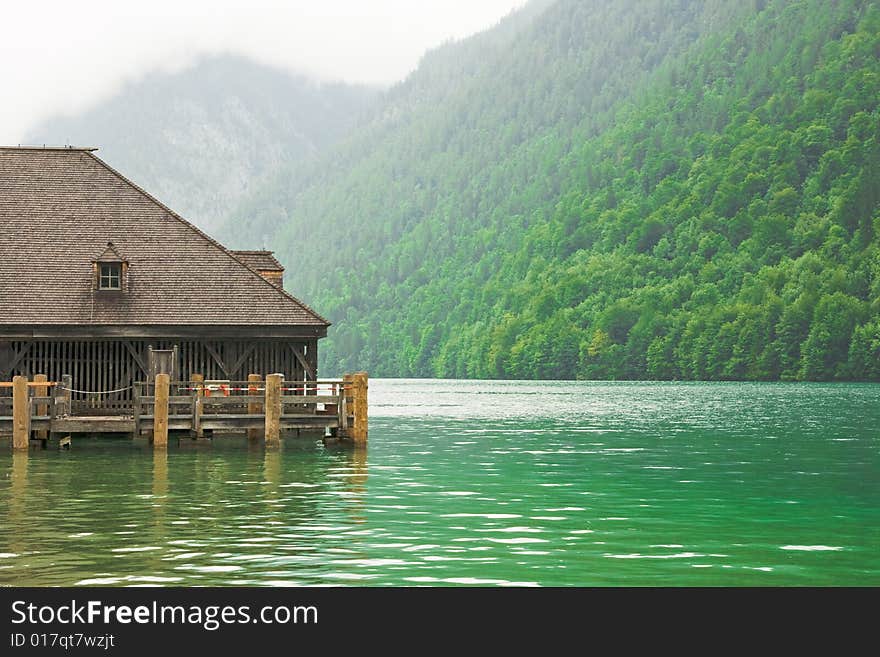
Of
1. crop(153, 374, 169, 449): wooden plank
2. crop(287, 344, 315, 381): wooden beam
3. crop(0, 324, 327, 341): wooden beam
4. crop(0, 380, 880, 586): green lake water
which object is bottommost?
crop(0, 380, 880, 586): green lake water

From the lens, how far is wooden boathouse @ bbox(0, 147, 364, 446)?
4497cm

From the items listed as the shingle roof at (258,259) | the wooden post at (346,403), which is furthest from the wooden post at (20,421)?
the shingle roof at (258,259)

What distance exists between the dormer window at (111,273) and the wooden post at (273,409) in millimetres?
6807

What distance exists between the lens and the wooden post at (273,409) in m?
41.9

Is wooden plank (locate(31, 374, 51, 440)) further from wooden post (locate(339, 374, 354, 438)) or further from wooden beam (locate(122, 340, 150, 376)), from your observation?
wooden post (locate(339, 374, 354, 438))

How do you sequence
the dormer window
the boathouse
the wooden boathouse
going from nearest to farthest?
the wooden boathouse → the boathouse → the dormer window

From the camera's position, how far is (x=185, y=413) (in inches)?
1763

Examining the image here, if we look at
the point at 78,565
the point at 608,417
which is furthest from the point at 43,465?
the point at 608,417

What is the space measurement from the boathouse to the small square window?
3 centimetres

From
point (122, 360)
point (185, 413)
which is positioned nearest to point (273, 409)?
point (185, 413)

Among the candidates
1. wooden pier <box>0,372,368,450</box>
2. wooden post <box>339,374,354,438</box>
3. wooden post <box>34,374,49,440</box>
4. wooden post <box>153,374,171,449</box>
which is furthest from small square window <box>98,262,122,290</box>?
wooden post <box>339,374,354,438</box>

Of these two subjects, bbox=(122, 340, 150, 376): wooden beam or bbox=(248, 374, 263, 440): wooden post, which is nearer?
bbox=(248, 374, 263, 440): wooden post
